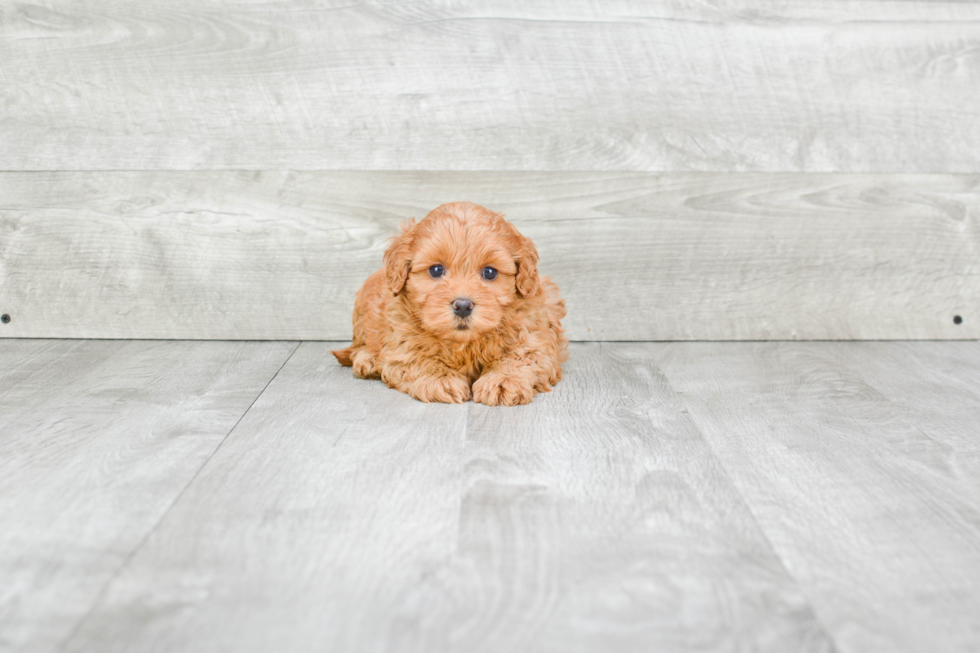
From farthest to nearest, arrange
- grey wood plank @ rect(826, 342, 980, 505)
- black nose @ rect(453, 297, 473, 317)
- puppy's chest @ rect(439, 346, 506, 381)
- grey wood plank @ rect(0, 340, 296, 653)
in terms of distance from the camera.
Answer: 1. puppy's chest @ rect(439, 346, 506, 381)
2. black nose @ rect(453, 297, 473, 317)
3. grey wood plank @ rect(826, 342, 980, 505)
4. grey wood plank @ rect(0, 340, 296, 653)

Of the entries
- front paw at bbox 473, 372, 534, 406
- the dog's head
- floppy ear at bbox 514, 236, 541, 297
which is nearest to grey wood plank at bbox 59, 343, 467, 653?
front paw at bbox 473, 372, 534, 406

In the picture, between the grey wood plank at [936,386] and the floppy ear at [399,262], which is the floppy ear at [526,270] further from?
the grey wood plank at [936,386]

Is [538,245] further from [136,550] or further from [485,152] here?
[136,550]

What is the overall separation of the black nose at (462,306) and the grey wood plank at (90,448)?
26.7 inches

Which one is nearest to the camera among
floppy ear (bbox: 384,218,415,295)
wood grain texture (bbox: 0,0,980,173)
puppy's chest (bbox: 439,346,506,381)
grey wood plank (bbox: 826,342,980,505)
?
grey wood plank (bbox: 826,342,980,505)

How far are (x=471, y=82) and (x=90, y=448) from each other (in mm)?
1810

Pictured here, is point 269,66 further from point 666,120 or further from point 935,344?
point 935,344

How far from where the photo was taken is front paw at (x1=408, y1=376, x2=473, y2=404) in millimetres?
2311

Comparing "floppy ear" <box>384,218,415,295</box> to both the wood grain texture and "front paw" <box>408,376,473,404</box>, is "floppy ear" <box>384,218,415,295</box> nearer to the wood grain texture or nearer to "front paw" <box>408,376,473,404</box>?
"front paw" <box>408,376,473,404</box>

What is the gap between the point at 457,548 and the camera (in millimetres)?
1482

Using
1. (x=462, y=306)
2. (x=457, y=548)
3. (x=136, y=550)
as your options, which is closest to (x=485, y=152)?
(x=462, y=306)

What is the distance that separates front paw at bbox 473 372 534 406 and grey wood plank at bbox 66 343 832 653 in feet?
0.33

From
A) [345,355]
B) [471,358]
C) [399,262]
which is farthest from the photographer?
[345,355]

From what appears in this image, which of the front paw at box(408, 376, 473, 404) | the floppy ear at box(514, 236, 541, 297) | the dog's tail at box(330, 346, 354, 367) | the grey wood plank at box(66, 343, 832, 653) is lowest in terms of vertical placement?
the dog's tail at box(330, 346, 354, 367)
